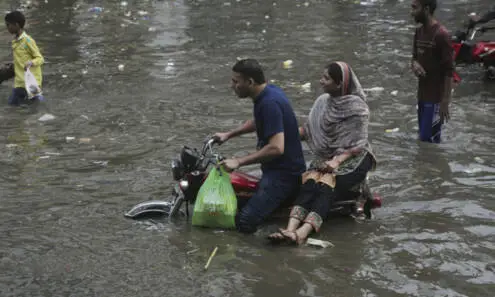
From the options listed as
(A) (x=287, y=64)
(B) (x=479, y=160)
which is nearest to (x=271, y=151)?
(B) (x=479, y=160)

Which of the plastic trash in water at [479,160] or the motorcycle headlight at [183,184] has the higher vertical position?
the motorcycle headlight at [183,184]

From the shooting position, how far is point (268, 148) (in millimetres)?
4809

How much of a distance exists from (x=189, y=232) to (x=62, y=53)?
27.9ft

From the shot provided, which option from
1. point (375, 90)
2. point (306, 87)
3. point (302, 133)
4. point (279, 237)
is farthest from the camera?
point (306, 87)

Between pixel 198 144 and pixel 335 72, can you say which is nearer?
pixel 335 72

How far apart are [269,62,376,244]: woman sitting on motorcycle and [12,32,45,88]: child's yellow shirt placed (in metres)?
5.17

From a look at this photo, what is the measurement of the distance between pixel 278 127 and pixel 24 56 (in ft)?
18.0

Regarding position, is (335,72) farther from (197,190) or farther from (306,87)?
(306,87)

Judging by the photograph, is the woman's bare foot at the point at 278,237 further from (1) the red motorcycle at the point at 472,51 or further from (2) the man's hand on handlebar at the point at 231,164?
(1) the red motorcycle at the point at 472,51

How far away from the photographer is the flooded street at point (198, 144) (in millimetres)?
4285

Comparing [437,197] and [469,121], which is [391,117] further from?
[437,197]

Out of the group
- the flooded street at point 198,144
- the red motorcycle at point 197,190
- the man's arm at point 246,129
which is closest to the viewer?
the flooded street at point 198,144

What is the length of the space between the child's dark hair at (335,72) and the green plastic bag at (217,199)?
3.58 feet

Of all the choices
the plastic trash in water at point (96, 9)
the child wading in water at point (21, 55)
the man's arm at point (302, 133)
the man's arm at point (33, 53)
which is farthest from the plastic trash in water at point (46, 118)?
the plastic trash in water at point (96, 9)
